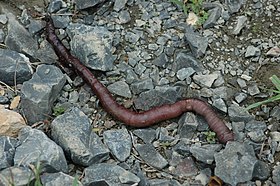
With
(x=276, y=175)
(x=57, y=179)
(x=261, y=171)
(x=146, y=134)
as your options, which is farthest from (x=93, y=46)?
(x=276, y=175)

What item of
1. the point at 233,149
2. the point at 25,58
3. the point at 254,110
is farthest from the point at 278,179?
the point at 25,58

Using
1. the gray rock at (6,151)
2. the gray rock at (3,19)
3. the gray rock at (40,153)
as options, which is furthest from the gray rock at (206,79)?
the gray rock at (3,19)

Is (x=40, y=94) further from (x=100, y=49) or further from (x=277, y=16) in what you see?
(x=277, y=16)

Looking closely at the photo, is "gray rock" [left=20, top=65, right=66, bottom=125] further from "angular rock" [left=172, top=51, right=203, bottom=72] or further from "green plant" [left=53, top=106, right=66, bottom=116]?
"angular rock" [left=172, top=51, right=203, bottom=72]

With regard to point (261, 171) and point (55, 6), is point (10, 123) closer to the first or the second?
point (55, 6)

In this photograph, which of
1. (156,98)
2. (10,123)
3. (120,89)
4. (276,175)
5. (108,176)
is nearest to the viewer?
(108,176)

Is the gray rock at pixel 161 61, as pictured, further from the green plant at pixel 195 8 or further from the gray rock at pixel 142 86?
the green plant at pixel 195 8
